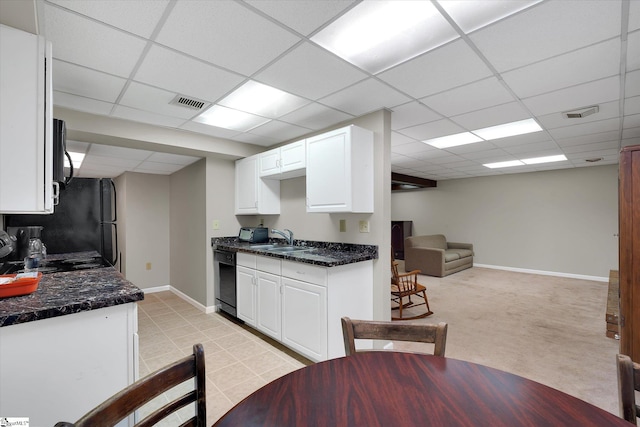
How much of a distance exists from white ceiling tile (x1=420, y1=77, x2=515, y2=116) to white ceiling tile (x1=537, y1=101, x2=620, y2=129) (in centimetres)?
82

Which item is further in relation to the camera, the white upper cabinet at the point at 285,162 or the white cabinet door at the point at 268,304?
the white upper cabinet at the point at 285,162

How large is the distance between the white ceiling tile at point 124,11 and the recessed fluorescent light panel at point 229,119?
1.12 meters

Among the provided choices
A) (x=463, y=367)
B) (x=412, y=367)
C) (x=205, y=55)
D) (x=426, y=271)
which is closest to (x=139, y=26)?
(x=205, y=55)

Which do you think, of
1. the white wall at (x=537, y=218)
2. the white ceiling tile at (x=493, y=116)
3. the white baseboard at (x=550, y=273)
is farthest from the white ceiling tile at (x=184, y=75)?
the white baseboard at (x=550, y=273)

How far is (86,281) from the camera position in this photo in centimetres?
170

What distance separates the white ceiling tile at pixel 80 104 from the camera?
7.90 ft

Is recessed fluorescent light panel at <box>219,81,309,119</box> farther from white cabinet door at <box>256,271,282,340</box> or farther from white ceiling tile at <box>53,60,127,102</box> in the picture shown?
white cabinet door at <box>256,271,282,340</box>

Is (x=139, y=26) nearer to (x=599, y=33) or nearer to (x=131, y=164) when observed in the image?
(x=599, y=33)

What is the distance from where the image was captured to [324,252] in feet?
9.90

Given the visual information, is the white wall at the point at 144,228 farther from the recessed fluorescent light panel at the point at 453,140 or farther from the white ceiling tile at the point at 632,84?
the white ceiling tile at the point at 632,84

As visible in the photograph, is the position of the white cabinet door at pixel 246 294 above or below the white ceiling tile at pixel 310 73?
below

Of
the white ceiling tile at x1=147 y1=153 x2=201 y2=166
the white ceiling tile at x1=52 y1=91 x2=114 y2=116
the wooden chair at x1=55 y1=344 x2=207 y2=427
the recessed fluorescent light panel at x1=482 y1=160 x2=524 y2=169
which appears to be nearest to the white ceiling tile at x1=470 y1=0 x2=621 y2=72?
the wooden chair at x1=55 y1=344 x2=207 y2=427

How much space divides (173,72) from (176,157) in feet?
7.49

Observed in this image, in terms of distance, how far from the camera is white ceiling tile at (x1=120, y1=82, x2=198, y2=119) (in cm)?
231
